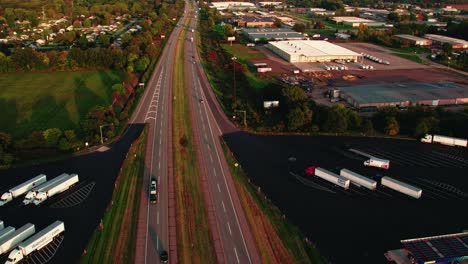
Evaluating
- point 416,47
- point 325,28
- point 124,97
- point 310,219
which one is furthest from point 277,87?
point 325,28

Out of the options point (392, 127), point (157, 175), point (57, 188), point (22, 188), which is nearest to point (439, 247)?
point (392, 127)

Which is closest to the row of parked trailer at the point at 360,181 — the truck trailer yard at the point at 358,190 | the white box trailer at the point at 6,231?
the truck trailer yard at the point at 358,190

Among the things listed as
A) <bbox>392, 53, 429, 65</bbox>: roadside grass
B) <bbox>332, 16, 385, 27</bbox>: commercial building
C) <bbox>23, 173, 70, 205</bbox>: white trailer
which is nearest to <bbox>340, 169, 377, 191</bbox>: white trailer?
<bbox>23, 173, 70, 205</bbox>: white trailer

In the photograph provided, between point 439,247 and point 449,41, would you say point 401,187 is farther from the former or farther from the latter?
point 449,41

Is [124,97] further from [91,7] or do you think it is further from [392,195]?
[91,7]

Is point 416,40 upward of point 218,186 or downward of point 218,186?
upward

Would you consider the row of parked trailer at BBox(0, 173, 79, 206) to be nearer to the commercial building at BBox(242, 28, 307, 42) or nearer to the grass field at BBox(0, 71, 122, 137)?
the grass field at BBox(0, 71, 122, 137)
